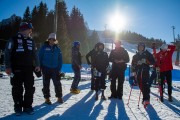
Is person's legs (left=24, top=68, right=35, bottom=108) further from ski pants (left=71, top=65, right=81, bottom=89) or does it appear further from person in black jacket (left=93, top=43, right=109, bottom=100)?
ski pants (left=71, top=65, right=81, bottom=89)

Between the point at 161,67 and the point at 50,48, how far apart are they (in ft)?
13.5

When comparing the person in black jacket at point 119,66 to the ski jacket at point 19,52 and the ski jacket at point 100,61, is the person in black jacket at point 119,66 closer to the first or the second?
the ski jacket at point 100,61

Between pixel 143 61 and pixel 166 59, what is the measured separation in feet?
5.44

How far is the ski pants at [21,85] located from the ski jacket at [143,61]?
354 centimetres

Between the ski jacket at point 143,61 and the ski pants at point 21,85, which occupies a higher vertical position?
the ski jacket at point 143,61

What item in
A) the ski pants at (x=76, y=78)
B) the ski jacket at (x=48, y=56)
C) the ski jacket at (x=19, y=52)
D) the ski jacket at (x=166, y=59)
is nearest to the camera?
the ski jacket at (x=19, y=52)

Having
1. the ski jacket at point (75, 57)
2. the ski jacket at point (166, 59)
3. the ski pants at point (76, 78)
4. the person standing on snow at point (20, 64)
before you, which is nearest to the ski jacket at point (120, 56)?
the ski jacket at point (166, 59)

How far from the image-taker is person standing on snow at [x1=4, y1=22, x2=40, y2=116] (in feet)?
18.4

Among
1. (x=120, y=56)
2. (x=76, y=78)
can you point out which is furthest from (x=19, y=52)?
(x=76, y=78)

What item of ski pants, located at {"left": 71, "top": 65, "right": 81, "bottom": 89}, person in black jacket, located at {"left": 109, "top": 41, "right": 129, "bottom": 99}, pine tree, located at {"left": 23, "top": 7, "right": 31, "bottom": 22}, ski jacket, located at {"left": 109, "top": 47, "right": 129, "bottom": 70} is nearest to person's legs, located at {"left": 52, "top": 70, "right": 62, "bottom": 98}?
person in black jacket, located at {"left": 109, "top": 41, "right": 129, "bottom": 99}

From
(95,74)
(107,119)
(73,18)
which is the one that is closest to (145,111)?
(107,119)

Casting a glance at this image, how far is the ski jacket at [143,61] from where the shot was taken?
775cm

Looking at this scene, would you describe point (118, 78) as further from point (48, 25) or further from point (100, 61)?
point (48, 25)

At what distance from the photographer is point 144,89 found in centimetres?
762
